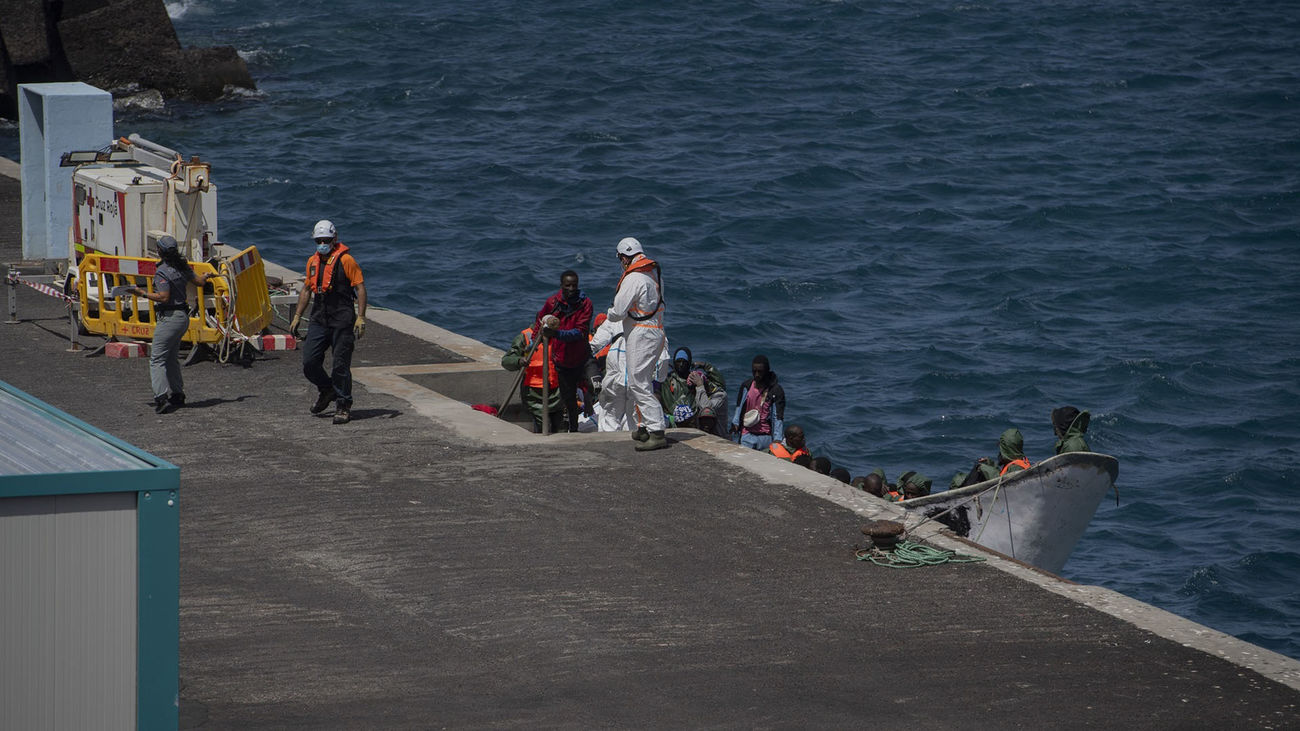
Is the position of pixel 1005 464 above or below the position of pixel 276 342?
below

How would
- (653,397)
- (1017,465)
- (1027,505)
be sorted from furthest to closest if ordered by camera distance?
(1017,465), (653,397), (1027,505)

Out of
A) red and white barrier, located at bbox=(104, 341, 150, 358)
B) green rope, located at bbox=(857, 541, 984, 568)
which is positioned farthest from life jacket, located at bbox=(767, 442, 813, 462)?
red and white barrier, located at bbox=(104, 341, 150, 358)

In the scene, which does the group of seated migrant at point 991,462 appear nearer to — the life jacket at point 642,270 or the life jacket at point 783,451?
the life jacket at point 783,451

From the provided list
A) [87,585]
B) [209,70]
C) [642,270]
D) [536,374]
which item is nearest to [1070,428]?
[642,270]

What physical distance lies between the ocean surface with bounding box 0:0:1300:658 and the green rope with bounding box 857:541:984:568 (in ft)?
25.2

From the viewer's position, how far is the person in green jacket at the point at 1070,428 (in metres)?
12.7

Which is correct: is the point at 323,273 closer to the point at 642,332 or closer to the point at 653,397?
the point at 642,332

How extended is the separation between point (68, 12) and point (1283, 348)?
26557 mm

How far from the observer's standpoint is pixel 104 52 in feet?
122

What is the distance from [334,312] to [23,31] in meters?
25.6

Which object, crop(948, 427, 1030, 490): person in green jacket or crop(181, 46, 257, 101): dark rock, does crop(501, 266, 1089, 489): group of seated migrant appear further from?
crop(181, 46, 257, 101): dark rock

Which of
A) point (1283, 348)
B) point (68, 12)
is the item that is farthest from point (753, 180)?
point (68, 12)

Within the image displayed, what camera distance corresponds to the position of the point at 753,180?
117 feet

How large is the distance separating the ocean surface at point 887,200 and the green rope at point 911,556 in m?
7.68
